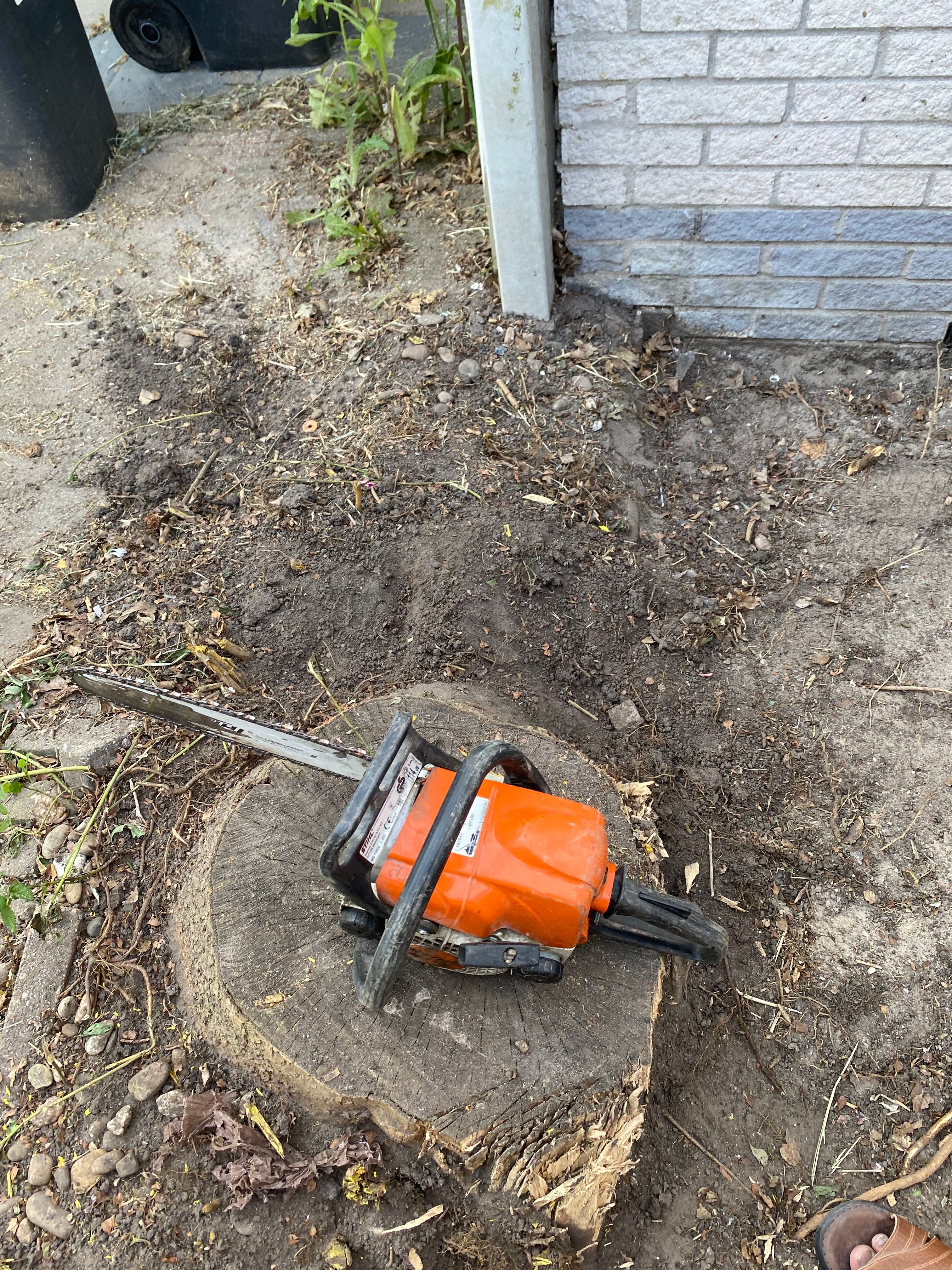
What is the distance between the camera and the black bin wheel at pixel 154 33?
4398mm

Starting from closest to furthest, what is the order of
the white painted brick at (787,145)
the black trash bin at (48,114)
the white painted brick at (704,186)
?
1. the white painted brick at (787,145)
2. the white painted brick at (704,186)
3. the black trash bin at (48,114)

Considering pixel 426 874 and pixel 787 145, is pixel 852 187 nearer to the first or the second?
pixel 787 145

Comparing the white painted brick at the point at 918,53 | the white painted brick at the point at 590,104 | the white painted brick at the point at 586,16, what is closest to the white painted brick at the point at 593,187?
the white painted brick at the point at 590,104

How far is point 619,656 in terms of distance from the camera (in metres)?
2.46

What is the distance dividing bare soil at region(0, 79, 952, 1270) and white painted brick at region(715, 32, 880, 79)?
88 cm

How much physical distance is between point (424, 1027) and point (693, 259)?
2749 millimetres

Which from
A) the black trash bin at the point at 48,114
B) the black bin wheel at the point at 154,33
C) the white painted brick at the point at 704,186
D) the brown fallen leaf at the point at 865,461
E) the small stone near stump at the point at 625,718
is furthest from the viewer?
the black bin wheel at the point at 154,33

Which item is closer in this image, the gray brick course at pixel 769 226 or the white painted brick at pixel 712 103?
the white painted brick at pixel 712 103

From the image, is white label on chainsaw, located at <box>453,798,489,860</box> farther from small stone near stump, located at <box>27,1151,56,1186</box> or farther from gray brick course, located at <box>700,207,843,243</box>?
gray brick course, located at <box>700,207,843,243</box>

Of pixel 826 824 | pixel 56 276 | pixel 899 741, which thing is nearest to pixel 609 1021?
pixel 826 824

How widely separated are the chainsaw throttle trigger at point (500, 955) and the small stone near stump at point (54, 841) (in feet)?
3.59

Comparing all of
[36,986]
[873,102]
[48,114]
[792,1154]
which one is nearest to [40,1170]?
[36,986]

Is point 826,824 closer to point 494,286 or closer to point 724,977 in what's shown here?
point 724,977

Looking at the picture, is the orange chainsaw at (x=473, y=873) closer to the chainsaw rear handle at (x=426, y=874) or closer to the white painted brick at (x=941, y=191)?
the chainsaw rear handle at (x=426, y=874)
